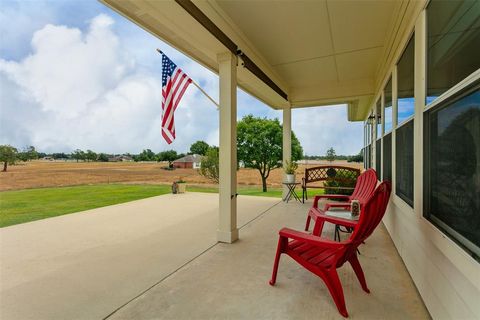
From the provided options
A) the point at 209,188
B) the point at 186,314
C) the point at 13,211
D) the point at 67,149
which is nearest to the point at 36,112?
the point at 67,149

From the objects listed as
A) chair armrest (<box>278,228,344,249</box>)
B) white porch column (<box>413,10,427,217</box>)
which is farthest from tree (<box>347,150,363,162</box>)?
chair armrest (<box>278,228,344,249</box>)

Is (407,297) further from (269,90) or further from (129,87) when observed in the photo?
(129,87)

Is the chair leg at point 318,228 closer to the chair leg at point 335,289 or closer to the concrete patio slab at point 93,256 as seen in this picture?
the chair leg at point 335,289

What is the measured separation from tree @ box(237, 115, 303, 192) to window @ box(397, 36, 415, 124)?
8.11m

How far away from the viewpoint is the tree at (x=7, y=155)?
5.53 m

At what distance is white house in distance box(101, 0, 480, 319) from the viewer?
4.19 feet

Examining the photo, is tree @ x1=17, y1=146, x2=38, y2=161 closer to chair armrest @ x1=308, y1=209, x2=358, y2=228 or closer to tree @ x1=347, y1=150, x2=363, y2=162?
chair armrest @ x1=308, y1=209, x2=358, y2=228

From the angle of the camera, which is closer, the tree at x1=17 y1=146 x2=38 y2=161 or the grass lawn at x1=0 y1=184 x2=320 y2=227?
the grass lawn at x1=0 y1=184 x2=320 y2=227

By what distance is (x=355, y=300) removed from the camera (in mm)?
1890

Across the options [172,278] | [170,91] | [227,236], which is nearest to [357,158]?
[227,236]

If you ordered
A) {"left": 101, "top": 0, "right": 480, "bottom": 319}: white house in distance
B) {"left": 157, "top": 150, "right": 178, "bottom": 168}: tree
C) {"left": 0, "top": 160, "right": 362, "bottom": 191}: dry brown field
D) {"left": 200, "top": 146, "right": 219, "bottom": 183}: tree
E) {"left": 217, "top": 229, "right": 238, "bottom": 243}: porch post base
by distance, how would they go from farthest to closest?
{"left": 157, "top": 150, "right": 178, "bottom": 168}: tree < {"left": 200, "top": 146, "right": 219, "bottom": 183}: tree < {"left": 0, "top": 160, "right": 362, "bottom": 191}: dry brown field < {"left": 217, "top": 229, "right": 238, "bottom": 243}: porch post base < {"left": 101, "top": 0, "right": 480, "bottom": 319}: white house in distance

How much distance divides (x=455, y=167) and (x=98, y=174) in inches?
430

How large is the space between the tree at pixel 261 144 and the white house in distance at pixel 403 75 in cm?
595

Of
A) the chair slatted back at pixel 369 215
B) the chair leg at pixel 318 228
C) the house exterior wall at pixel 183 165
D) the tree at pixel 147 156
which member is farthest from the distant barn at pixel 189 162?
the chair slatted back at pixel 369 215
